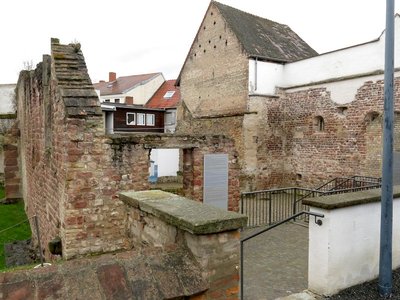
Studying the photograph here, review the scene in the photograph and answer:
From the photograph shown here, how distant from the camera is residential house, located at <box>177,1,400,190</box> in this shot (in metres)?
15.1

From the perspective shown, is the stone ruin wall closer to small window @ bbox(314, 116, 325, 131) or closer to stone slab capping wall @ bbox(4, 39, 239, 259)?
small window @ bbox(314, 116, 325, 131)

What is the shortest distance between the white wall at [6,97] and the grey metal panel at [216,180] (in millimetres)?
23754

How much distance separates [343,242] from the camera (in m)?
5.03

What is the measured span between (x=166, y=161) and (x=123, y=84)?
19.3 metres

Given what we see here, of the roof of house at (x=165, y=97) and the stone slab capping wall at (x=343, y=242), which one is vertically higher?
the roof of house at (x=165, y=97)

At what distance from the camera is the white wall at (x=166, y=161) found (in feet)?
79.3

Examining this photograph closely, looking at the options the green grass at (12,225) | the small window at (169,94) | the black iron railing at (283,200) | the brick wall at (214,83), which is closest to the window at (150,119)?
the brick wall at (214,83)

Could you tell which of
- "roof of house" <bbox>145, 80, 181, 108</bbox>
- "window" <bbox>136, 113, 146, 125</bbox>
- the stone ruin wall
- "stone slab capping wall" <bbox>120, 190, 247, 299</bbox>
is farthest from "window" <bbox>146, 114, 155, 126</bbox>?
"stone slab capping wall" <bbox>120, 190, 247, 299</bbox>

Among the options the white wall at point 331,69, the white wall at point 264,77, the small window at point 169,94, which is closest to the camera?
the white wall at point 331,69

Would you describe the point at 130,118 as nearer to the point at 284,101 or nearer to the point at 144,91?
the point at 144,91

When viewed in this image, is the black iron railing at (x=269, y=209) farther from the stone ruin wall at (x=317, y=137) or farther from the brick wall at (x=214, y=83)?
the brick wall at (x=214, y=83)

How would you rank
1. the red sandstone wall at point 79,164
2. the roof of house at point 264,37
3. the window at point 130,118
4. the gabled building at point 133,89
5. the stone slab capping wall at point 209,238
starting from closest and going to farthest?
1. the stone slab capping wall at point 209,238
2. the red sandstone wall at point 79,164
3. the roof of house at point 264,37
4. the window at point 130,118
5. the gabled building at point 133,89

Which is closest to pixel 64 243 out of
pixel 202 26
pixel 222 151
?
pixel 222 151

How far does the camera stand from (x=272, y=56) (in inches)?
743
